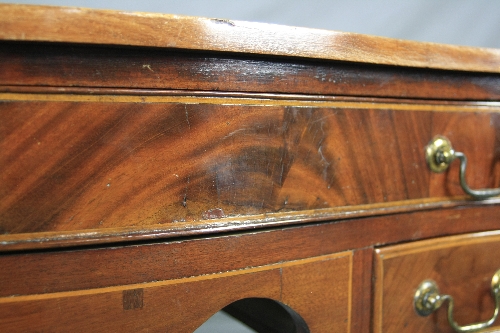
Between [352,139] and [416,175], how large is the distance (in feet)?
0.33

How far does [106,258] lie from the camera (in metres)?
0.39

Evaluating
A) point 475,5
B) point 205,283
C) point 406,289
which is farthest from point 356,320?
point 475,5

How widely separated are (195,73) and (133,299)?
0.65 feet

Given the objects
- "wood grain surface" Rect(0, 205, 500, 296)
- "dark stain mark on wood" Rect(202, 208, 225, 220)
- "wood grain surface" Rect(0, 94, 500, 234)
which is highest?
"wood grain surface" Rect(0, 94, 500, 234)

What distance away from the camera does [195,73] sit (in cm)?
40

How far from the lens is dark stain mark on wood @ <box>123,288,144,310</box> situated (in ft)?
1.31

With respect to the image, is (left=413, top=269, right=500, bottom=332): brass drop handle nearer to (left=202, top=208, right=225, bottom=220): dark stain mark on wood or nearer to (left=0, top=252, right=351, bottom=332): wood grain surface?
(left=0, top=252, right=351, bottom=332): wood grain surface

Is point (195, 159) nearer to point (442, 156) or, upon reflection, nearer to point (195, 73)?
point (195, 73)

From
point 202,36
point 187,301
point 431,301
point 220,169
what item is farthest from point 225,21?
point 431,301

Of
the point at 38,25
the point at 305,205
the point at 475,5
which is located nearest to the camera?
the point at 38,25

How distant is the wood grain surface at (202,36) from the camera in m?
0.34

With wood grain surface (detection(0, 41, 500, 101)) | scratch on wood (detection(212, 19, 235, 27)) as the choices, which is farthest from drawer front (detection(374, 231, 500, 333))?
scratch on wood (detection(212, 19, 235, 27))

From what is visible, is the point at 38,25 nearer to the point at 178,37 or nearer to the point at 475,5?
the point at 178,37

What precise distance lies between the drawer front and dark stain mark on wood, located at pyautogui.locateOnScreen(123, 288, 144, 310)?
0.84 ft
